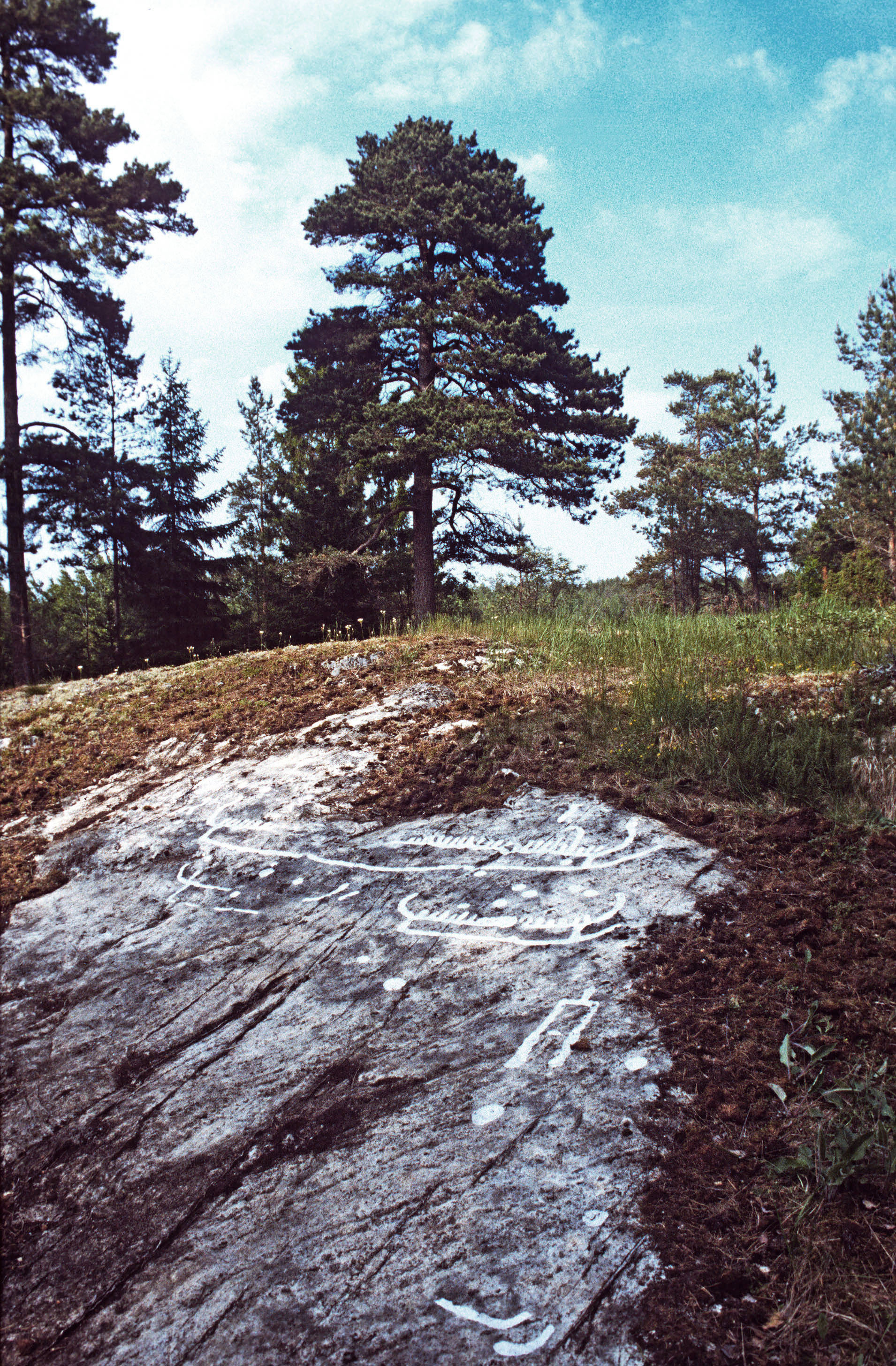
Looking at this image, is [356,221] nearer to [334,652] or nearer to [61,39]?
[61,39]

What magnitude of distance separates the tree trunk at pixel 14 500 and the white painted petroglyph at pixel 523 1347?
15043 mm

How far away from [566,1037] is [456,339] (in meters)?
13.6

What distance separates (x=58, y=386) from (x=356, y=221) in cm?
815

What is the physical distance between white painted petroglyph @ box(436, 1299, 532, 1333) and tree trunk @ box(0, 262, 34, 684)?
14.9 meters

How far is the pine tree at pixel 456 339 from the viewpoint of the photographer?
12.1 meters

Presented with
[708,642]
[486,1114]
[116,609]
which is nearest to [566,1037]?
[486,1114]

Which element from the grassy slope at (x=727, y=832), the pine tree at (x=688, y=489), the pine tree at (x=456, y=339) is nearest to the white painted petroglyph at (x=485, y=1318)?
the grassy slope at (x=727, y=832)

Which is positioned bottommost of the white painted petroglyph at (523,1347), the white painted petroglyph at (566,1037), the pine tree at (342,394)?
the white painted petroglyph at (523,1347)

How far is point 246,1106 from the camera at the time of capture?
7.92 ft

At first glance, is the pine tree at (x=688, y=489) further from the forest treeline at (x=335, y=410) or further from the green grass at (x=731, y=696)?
the green grass at (x=731, y=696)

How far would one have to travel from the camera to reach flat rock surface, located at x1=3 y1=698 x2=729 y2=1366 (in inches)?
68.7

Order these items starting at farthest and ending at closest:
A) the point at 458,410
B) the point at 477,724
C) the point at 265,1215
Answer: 1. the point at 458,410
2. the point at 477,724
3. the point at 265,1215

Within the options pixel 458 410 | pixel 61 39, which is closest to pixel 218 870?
pixel 458 410

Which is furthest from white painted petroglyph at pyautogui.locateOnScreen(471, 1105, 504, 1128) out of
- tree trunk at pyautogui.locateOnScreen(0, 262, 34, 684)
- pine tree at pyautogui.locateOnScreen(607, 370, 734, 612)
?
pine tree at pyautogui.locateOnScreen(607, 370, 734, 612)
